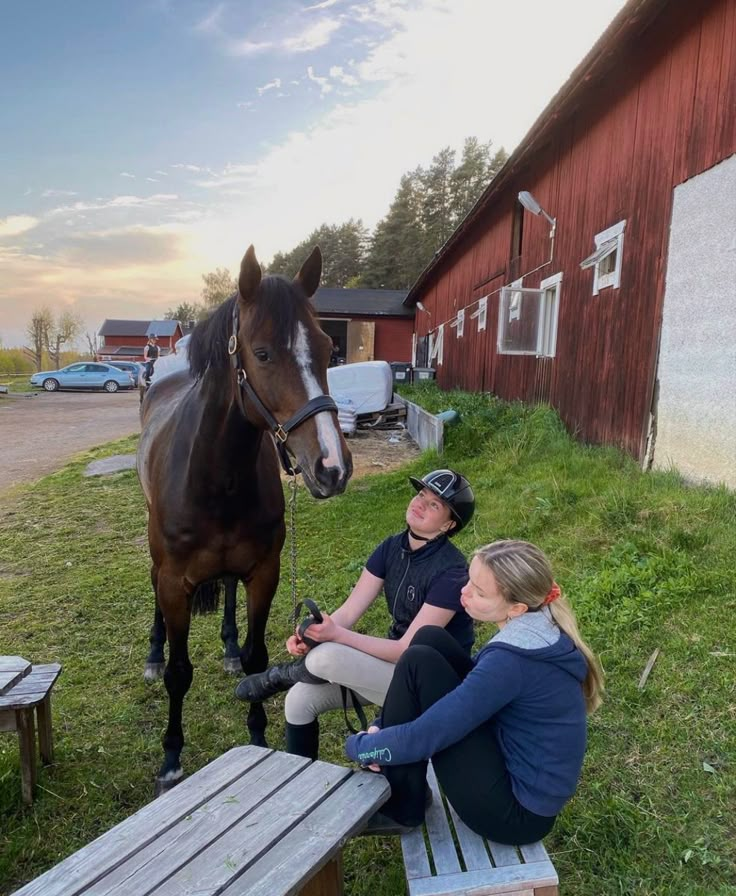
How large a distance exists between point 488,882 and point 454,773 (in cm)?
25

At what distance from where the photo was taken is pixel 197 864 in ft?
4.70

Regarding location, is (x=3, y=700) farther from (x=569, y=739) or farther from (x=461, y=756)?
(x=569, y=739)

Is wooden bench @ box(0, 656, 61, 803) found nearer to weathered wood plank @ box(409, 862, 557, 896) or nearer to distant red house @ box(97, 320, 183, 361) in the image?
weathered wood plank @ box(409, 862, 557, 896)

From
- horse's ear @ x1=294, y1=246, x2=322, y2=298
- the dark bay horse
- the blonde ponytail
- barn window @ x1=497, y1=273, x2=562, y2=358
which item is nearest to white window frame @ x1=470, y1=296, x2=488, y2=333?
barn window @ x1=497, y1=273, x2=562, y2=358

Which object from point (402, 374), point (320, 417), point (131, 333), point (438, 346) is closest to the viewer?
point (320, 417)

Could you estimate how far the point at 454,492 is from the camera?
2219 millimetres

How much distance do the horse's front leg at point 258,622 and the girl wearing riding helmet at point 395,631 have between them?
497 millimetres

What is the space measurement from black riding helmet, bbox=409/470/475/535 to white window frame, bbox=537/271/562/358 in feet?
20.9

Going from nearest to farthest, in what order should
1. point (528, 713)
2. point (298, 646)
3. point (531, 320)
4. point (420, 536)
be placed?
1. point (528, 713)
2. point (298, 646)
3. point (420, 536)
4. point (531, 320)

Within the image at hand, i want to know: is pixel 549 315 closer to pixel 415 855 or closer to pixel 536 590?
pixel 536 590

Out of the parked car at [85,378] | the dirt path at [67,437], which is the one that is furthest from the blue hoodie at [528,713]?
the parked car at [85,378]

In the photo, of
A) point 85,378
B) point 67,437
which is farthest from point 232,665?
point 85,378

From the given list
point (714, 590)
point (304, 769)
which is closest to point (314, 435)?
point (304, 769)

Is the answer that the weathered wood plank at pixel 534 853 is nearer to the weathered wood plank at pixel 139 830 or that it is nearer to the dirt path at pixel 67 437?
the weathered wood plank at pixel 139 830
